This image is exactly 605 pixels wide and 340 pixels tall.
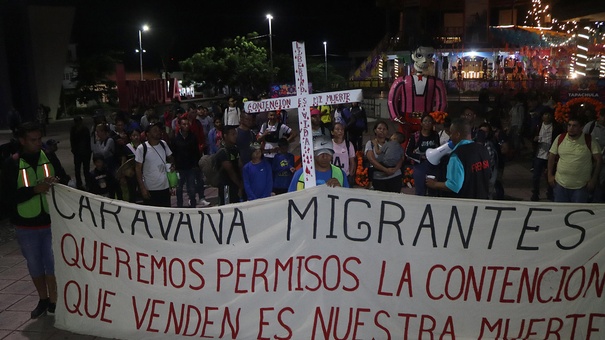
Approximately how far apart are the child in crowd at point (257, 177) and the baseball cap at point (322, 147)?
1.20 metres

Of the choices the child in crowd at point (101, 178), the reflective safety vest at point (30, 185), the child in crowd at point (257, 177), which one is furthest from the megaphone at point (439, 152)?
the child in crowd at point (101, 178)

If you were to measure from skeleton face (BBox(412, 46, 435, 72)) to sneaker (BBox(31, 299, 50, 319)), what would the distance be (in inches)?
293

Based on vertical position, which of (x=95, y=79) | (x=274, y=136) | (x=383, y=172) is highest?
(x=95, y=79)

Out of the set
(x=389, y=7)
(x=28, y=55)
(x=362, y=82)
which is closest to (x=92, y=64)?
(x=28, y=55)

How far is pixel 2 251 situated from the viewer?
7.63 m

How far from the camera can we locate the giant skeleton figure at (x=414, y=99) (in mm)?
10133

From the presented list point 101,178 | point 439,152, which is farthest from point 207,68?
point 439,152

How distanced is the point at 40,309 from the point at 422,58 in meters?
7.66

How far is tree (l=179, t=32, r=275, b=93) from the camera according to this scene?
3584 centimetres

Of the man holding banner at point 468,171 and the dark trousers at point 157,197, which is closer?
the man holding banner at point 468,171

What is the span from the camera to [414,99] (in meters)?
10.2

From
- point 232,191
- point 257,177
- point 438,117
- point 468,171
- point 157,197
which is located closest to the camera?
point 468,171

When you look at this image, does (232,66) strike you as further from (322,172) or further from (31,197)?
(31,197)

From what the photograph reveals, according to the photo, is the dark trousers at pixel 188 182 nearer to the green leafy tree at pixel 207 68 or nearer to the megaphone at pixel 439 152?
the megaphone at pixel 439 152
